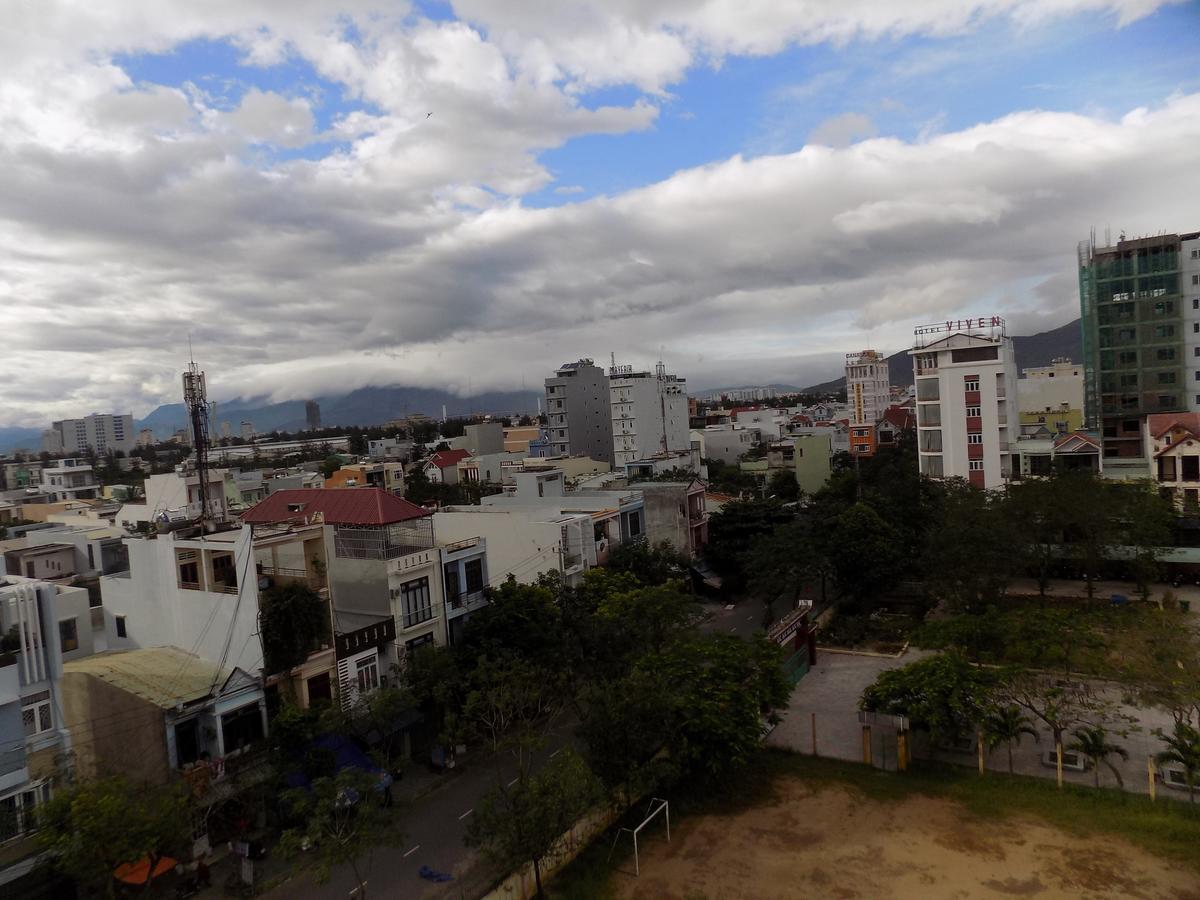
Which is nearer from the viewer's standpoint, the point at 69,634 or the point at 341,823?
the point at 341,823

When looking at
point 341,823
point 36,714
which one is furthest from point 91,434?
point 341,823

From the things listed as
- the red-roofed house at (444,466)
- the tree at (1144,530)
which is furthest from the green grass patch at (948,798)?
the red-roofed house at (444,466)

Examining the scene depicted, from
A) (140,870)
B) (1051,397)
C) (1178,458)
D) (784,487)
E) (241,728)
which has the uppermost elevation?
(1051,397)

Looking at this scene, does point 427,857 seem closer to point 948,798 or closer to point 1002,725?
point 948,798

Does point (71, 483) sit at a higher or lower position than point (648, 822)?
higher

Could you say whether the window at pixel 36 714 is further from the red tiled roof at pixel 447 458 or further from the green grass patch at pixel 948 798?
the red tiled roof at pixel 447 458

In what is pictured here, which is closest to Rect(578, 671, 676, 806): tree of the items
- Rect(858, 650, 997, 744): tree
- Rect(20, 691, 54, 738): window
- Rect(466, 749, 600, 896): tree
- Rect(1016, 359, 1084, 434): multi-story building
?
Rect(466, 749, 600, 896): tree
